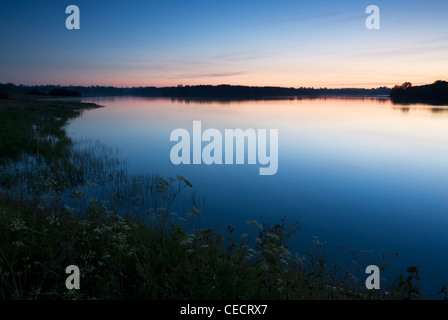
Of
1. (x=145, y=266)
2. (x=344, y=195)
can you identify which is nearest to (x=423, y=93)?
(x=344, y=195)

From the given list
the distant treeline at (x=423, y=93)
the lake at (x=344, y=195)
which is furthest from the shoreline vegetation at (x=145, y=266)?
the distant treeline at (x=423, y=93)

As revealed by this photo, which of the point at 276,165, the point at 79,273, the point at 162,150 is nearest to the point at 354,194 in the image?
the point at 276,165

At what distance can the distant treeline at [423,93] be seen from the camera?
124625 mm

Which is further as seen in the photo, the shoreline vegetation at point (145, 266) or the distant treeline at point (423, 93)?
the distant treeline at point (423, 93)

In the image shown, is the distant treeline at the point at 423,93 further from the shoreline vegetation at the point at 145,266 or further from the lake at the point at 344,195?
the shoreline vegetation at the point at 145,266

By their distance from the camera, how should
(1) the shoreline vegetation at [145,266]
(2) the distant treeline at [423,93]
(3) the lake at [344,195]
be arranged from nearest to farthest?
(1) the shoreline vegetation at [145,266] < (3) the lake at [344,195] < (2) the distant treeline at [423,93]

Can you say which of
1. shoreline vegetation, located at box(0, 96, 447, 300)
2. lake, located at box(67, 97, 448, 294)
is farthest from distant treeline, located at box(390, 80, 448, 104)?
shoreline vegetation, located at box(0, 96, 447, 300)

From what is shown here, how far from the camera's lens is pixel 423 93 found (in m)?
142

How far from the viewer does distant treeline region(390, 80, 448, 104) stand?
125 metres

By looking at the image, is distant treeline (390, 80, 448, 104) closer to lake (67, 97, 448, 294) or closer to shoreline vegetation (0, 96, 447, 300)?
lake (67, 97, 448, 294)
